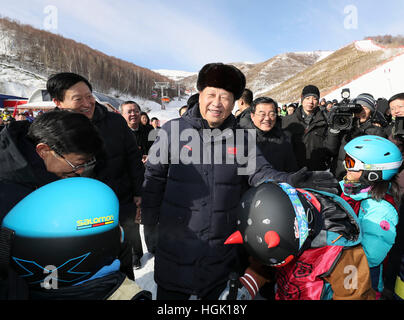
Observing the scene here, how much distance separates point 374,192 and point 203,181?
130cm

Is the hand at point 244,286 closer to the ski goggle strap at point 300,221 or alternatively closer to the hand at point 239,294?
the hand at point 239,294

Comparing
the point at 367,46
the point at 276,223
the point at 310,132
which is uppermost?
the point at 367,46

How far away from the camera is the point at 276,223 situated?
1.16 meters

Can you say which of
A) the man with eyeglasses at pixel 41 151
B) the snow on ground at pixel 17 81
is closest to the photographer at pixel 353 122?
the man with eyeglasses at pixel 41 151

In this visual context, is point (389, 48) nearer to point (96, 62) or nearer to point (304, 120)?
point (304, 120)

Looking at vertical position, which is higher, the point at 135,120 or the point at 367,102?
the point at 367,102

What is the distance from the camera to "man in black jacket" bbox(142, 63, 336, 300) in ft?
4.87

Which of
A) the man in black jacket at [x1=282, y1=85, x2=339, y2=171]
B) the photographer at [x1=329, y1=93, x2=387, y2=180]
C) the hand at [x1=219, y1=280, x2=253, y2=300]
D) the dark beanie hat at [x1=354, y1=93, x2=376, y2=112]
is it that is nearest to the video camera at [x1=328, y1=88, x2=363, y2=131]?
the photographer at [x1=329, y1=93, x2=387, y2=180]

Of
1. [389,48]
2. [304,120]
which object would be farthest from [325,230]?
[389,48]

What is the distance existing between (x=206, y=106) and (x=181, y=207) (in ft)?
2.38

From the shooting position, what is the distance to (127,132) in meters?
2.15

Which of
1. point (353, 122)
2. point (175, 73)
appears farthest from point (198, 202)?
point (175, 73)

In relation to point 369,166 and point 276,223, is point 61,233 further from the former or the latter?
point 369,166

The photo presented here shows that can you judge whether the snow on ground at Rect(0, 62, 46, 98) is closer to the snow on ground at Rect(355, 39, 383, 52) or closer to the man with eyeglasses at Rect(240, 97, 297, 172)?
the man with eyeglasses at Rect(240, 97, 297, 172)
